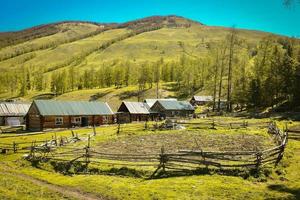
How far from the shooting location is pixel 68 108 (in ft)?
234

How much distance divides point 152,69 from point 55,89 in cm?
4792

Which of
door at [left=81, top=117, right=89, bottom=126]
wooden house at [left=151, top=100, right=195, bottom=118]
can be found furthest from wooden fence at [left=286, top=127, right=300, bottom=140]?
wooden house at [left=151, top=100, right=195, bottom=118]

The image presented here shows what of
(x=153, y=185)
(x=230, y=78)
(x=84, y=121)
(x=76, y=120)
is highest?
(x=230, y=78)

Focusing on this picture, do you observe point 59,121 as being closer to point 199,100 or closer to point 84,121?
point 84,121

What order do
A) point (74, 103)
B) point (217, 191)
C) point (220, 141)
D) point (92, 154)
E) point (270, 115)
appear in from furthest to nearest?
point (74, 103), point (270, 115), point (220, 141), point (92, 154), point (217, 191)

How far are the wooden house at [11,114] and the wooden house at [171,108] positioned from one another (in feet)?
109

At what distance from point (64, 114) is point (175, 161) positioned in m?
45.6

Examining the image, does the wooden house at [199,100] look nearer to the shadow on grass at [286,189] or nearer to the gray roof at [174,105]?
the gray roof at [174,105]

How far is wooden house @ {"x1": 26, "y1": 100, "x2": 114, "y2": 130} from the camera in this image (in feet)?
218

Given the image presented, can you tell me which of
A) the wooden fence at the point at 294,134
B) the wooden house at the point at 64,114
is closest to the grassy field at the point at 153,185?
the wooden fence at the point at 294,134

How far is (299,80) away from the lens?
68312 mm

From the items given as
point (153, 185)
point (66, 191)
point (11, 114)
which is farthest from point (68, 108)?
point (153, 185)

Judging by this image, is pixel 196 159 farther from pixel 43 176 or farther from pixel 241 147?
pixel 43 176

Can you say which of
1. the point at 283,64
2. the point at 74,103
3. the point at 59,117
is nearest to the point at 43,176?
the point at 59,117
